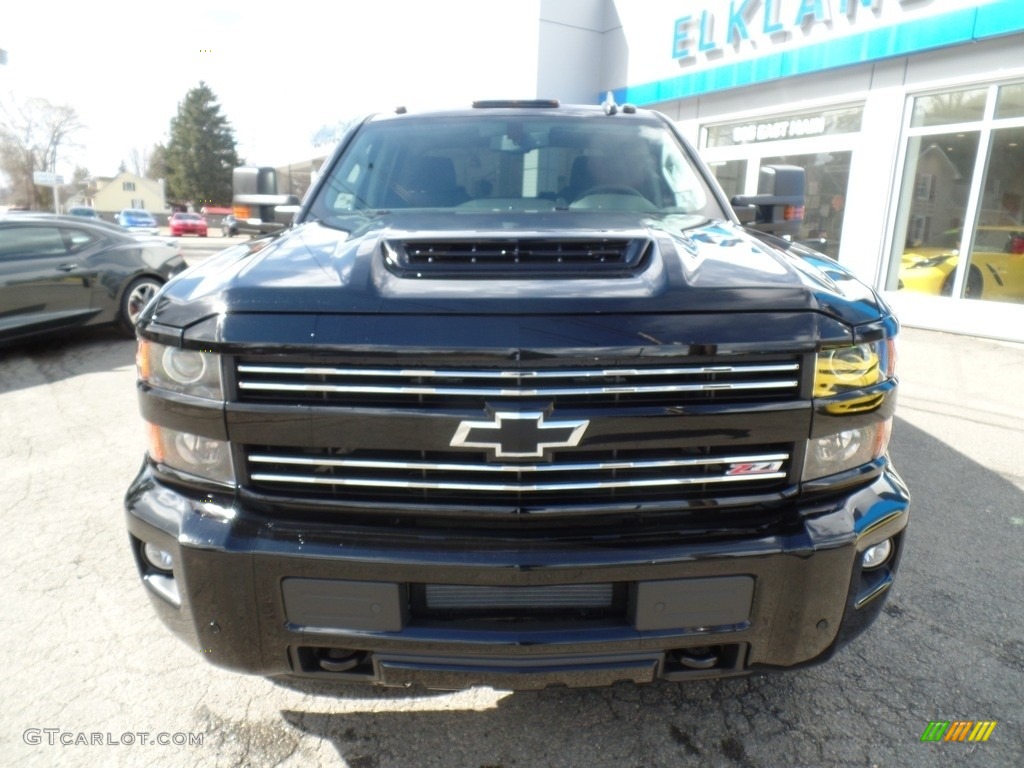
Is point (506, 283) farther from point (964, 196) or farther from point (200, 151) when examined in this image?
point (200, 151)

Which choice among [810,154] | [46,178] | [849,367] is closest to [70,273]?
[849,367]

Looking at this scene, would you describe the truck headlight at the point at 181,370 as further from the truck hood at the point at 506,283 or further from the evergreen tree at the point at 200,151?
the evergreen tree at the point at 200,151

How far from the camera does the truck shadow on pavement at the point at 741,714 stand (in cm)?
202

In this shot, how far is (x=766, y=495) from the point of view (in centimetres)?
174

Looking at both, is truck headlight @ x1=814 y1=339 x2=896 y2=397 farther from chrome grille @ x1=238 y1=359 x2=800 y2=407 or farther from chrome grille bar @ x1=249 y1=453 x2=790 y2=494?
chrome grille bar @ x1=249 y1=453 x2=790 y2=494

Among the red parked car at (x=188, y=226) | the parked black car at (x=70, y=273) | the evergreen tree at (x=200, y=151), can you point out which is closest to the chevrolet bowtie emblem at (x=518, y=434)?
the parked black car at (x=70, y=273)

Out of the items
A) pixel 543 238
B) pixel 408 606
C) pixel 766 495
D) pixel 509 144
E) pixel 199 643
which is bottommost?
pixel 199 643

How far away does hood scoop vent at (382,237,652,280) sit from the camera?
1774 mm

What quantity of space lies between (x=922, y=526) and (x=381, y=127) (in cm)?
322

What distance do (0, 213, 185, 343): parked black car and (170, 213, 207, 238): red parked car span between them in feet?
123

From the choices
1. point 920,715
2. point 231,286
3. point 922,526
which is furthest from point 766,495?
point 922,526

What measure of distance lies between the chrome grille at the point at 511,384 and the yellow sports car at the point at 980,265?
8.52 m

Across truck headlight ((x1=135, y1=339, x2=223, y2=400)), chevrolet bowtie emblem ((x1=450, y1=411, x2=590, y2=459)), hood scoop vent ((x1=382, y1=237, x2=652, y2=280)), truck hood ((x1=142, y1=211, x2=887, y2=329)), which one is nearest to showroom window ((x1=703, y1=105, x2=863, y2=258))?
truck hood ((x1=142, y1=211, x2=887, y2=329))

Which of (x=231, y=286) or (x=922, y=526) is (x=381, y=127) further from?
(x=922, y=526)
